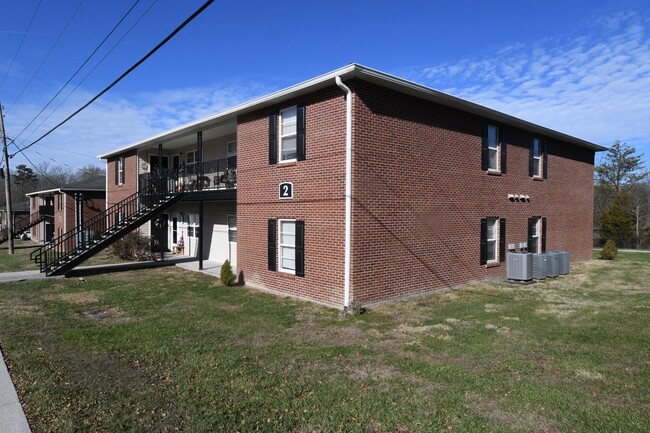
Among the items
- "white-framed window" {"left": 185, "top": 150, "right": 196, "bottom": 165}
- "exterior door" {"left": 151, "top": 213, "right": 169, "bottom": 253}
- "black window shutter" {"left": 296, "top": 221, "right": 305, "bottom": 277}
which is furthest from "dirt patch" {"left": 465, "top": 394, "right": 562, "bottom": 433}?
"exterior door" {"left": 151, "top": 213, "right": 169, "bottom": 253}

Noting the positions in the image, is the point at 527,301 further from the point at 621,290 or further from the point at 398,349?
the point at 398,349

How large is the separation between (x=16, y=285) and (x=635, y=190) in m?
52.8

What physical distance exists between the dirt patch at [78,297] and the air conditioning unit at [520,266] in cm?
1192

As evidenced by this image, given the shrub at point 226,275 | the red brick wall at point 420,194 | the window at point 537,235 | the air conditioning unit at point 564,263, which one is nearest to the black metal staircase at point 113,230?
the shrub at point 226,275

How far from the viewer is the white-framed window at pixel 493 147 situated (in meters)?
13.9

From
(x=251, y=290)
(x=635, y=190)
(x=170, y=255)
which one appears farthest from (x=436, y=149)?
(x=635, y=190)

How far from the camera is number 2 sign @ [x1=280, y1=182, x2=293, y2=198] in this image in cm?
1130

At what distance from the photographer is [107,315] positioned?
365 inches

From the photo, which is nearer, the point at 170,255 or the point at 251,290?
the point at 251,290

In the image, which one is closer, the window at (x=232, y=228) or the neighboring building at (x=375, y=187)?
the neighboring building at (x=375, y=187)

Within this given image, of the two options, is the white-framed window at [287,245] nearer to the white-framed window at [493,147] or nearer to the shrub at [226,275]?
the shrub at [226,275]

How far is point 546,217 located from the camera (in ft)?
55.1

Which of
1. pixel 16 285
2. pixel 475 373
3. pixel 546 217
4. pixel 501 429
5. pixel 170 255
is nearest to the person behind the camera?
pixel 501 429

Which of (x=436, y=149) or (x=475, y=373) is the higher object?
(x=436, y=149)
